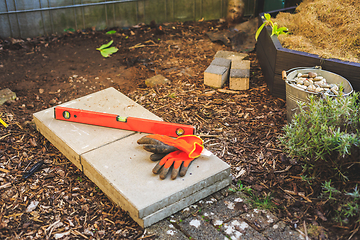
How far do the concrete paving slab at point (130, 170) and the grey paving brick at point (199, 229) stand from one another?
0.47ft

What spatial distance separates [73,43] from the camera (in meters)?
5.84

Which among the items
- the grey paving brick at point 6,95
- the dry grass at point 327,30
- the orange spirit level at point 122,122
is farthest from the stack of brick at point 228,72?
the grey paving brick at point 6,95

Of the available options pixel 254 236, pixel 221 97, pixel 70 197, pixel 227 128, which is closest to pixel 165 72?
pixel 221 97

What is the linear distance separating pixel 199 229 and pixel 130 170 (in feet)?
2.45

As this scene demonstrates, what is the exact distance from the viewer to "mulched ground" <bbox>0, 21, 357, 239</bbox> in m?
2.57

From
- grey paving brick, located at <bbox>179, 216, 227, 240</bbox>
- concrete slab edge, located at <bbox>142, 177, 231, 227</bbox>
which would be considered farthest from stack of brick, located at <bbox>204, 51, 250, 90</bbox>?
grey paving brick, located at <bbox>179, 216, 227, 240</bbox>

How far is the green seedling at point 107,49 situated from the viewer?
18.1 feet

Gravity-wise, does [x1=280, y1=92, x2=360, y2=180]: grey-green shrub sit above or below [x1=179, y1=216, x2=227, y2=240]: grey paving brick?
above

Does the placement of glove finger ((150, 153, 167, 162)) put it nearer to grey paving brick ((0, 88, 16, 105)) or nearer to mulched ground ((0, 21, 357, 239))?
mulched ground ((0, 21, 357, 239))

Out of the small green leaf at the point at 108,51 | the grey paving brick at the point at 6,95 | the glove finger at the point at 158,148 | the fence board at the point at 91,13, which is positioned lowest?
the grey paving brick at the point at 6,95

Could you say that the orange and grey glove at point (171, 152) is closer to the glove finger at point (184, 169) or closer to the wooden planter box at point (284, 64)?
the glove finger at point (184, 169)

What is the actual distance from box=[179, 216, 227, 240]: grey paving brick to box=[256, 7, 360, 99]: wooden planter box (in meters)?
2.33

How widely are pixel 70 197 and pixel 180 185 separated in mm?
980

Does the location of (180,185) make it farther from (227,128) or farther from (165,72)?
(165,72)
